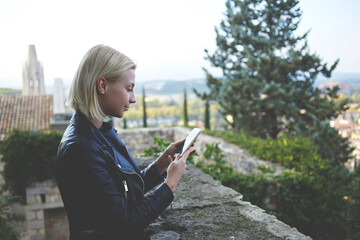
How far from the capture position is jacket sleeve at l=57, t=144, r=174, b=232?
0.98 meters

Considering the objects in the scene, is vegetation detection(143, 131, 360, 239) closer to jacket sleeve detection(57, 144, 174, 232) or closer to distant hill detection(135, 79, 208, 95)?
jacket sleeve detection(57, 144, 174, 232)

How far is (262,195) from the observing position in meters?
3.95

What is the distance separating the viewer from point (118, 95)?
3.81ft

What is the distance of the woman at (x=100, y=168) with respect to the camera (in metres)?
0.99

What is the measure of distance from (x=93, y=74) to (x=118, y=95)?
0.40 feet

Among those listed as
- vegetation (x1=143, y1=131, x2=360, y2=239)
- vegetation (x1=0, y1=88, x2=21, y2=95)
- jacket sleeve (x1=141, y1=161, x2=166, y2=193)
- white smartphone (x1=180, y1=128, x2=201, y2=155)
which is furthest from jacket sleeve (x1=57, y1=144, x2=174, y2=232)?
vegetation (x1=0, y1=88, x2=21, y2=95)

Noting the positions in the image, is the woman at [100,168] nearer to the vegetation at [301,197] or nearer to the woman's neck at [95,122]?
the woman's neck at [95,122]

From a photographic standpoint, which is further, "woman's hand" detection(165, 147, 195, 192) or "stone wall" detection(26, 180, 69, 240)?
"stone wall" detection(26, 180, 69, 240)

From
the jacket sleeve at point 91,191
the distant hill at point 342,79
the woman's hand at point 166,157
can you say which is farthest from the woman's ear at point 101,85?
the distant hill at point 342,79

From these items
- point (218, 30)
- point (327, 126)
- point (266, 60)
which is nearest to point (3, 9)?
point (218, 30)

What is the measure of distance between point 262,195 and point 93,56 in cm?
335

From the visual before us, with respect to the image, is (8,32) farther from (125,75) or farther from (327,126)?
(125,75)

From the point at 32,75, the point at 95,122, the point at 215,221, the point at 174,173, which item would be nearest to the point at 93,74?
the point at 95,122

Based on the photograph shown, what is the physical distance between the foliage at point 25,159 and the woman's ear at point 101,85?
7834mm
